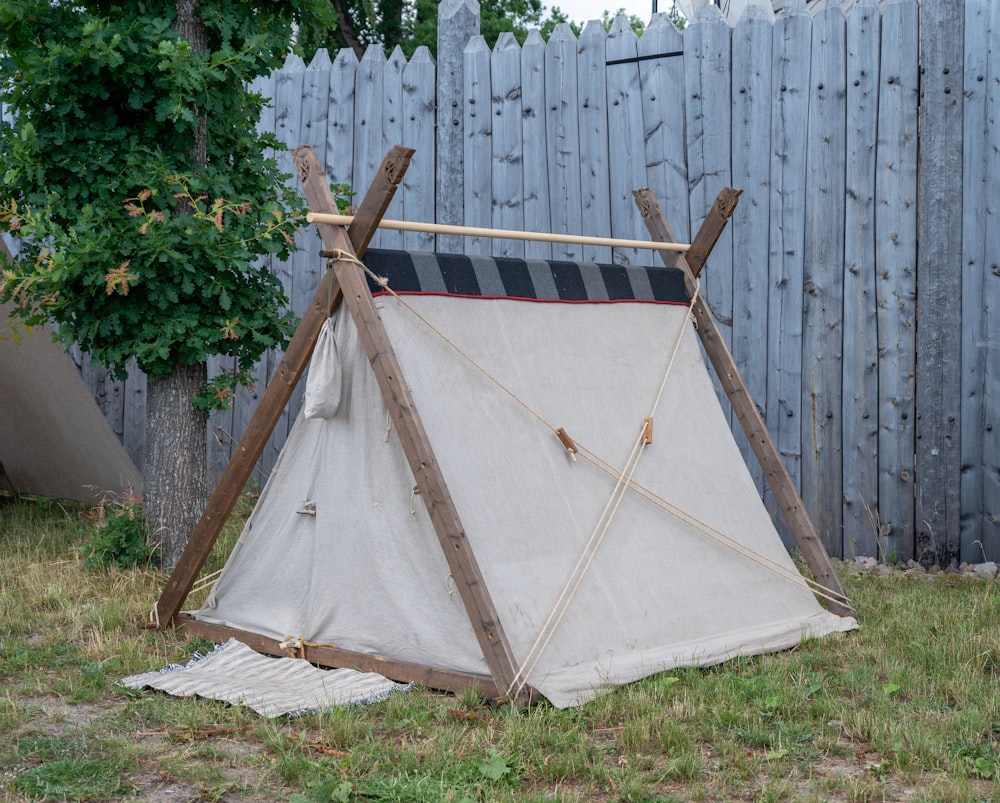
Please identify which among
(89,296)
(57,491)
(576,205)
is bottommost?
(57,491)

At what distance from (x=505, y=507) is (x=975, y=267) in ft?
9.00

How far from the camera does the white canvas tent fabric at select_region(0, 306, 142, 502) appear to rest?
18.9 feet

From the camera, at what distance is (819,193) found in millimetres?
5340

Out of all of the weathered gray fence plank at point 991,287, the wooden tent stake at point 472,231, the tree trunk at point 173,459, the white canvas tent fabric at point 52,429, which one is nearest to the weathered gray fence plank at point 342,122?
the tree trunk at point 173,459

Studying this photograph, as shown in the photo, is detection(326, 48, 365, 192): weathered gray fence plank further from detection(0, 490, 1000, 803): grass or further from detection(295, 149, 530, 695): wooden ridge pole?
detection(0, 490, 1000, 803): grass

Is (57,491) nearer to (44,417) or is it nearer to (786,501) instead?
(44,417)

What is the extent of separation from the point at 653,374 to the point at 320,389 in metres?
1.37

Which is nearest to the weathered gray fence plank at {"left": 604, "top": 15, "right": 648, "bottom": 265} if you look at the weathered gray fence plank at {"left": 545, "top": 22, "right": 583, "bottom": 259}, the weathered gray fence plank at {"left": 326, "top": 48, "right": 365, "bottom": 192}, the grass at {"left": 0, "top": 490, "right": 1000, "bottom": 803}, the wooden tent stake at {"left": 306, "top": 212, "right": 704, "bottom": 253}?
the weathered gray fence plank at {"left": 545, "top": 22, "right": 583, "bottom": 259}

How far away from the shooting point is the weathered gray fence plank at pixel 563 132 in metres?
5.70

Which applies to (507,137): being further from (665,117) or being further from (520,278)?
(520,278)

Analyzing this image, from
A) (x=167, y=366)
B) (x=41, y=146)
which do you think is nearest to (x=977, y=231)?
(x=167, y=366)

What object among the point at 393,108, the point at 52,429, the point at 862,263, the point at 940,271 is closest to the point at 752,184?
the point at 862,263

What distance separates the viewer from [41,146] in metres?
4.72

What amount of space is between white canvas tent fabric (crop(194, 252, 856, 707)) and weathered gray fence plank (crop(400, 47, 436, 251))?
5.93ft
